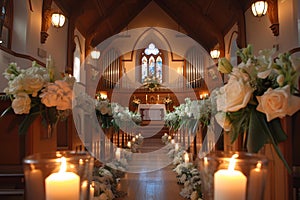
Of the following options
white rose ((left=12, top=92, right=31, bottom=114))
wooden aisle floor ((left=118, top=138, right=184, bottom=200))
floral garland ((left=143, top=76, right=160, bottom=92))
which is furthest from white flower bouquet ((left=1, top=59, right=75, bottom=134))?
floral garland ((left=143, top=76, right=160, bottom=92))

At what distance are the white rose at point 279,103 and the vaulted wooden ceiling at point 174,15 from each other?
265 inches

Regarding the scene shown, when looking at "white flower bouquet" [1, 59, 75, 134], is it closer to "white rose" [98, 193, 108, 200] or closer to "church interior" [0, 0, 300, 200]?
"church interior" [0, 0, 300, 200]

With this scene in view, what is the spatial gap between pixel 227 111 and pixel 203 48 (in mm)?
11403

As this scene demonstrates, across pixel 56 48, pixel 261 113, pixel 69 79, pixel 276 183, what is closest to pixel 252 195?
pixel 261 113

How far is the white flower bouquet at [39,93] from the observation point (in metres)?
1.17

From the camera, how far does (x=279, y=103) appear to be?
721 mm

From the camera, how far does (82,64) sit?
9.44 meters

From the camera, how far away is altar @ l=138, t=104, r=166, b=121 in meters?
11.9

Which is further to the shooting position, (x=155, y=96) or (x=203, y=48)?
(x=155, y=96)

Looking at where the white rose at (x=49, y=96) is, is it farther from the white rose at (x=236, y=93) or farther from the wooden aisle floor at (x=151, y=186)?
the wooden aisle floor at (x=151, y=186)

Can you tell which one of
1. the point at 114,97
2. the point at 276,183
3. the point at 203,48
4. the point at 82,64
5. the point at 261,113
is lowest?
the point at 276,183

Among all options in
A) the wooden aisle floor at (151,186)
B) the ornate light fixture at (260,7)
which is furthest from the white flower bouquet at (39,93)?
the ornate light fixture at (260,7)

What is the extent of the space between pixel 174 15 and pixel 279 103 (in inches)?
446

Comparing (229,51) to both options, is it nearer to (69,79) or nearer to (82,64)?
(82,64)
